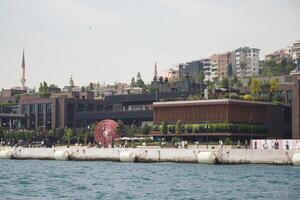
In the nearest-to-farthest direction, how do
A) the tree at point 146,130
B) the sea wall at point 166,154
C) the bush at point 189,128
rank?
the sea wall at point 166,154, the bush at point 189,128, the tree at point 146,130

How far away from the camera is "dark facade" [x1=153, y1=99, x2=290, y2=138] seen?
6718 inches

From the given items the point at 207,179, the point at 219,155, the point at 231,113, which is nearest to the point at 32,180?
the point at 207,179

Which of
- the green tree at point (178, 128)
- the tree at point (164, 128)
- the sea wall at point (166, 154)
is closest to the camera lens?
the sea wall at point (166, 154)

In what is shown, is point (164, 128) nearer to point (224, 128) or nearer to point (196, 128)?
point (196, 128)

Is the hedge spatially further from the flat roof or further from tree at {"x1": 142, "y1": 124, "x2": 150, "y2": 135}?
tree at {"x1": 142, "y1": 124, "x2": 150, "y2": 135}

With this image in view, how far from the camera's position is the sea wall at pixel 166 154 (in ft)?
379

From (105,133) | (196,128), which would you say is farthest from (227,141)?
(105,133)

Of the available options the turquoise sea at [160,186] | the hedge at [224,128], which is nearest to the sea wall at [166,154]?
the turquoise sea at [160,186]

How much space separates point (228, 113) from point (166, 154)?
40.8m

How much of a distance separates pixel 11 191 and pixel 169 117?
11664 cm

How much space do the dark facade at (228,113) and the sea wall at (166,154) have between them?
35.9 m

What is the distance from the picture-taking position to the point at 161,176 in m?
89.4

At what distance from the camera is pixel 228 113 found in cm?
16925

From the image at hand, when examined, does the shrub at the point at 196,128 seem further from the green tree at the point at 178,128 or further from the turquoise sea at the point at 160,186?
the turquoise sea at the point at 160,186
